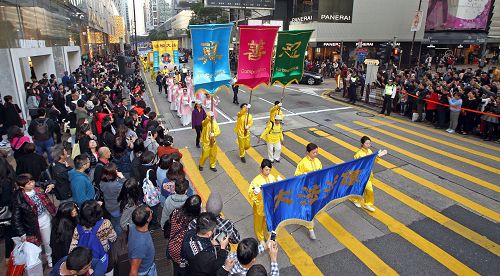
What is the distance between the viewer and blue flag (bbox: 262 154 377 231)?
16.8ft

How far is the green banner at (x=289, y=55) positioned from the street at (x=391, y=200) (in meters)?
2.44

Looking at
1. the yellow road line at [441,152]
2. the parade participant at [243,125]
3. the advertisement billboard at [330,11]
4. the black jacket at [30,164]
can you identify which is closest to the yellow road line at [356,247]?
the parade participant at [243,125]

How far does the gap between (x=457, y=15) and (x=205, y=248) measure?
42901mm

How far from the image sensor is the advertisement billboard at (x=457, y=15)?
35562 millimetres

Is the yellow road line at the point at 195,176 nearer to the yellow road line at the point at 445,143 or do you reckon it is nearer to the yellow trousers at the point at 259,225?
the yellow trousers at the point at 259,225

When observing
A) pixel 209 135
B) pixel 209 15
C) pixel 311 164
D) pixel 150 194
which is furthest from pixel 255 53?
pixel 209 15

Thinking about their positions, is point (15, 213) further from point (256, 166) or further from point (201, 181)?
point (256, 166)

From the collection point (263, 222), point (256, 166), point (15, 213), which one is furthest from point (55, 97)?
point (263, 222)

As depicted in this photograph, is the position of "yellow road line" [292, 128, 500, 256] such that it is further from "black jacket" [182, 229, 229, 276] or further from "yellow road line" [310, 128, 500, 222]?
"black jacket" [182, 229, 229, 276]

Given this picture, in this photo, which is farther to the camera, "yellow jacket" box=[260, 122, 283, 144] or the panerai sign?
the panerai sign

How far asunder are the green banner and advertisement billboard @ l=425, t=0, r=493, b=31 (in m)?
34.8

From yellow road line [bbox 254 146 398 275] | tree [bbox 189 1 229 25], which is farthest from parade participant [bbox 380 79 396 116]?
tree [bbox 189 1 229 25]

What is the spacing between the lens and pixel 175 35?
10600 cm

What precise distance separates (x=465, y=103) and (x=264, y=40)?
840 centimetres
